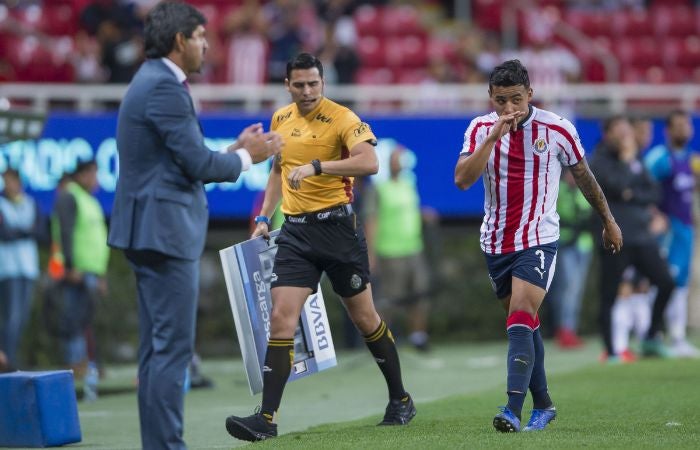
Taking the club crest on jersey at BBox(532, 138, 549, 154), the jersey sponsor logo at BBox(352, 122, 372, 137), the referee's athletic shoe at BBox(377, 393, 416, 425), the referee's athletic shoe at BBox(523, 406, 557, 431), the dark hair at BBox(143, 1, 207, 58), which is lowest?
the referee's athletic shoe at BBox(377, 393, 416, 425)

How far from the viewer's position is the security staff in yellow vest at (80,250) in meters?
13.5

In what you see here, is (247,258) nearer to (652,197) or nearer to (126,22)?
(652,197)

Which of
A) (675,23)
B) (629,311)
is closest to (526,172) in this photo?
(629,311)

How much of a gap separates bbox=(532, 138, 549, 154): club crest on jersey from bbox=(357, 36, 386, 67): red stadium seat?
12409 millimetres

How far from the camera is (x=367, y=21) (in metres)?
21.3

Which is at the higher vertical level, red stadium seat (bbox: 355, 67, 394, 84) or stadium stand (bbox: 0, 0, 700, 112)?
stadium stand (bbox: 0, 0, 700, 112)

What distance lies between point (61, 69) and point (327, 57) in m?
3.54

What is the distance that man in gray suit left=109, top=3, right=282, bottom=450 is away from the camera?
6.39 meters

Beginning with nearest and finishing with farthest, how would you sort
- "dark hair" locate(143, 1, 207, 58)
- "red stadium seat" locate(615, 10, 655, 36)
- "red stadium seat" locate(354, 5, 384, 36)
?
"dark hair" locate(143, 1, 207, 58) < "red stadium seat" locate(354, 5, 384, 36) < "red stadium seat" locate(615, 10, 655, 36)

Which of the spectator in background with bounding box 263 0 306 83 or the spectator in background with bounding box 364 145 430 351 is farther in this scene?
the spectator in background with bounding box 263 0 306 83

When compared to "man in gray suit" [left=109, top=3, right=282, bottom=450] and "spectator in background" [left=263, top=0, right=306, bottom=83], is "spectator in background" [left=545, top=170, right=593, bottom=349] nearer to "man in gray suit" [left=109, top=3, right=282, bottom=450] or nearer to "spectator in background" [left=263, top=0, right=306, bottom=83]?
"spectator in background" [left=263, top=0, right=306, bottom=83]

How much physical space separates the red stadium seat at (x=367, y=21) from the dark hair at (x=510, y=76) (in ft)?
43.9

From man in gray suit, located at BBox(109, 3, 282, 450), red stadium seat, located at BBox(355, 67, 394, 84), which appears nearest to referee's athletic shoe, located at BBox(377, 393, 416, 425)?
man in gray suit, located at BBox(109, 3, 282, 450)

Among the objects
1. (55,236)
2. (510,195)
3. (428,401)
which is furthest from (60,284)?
(510,195)
